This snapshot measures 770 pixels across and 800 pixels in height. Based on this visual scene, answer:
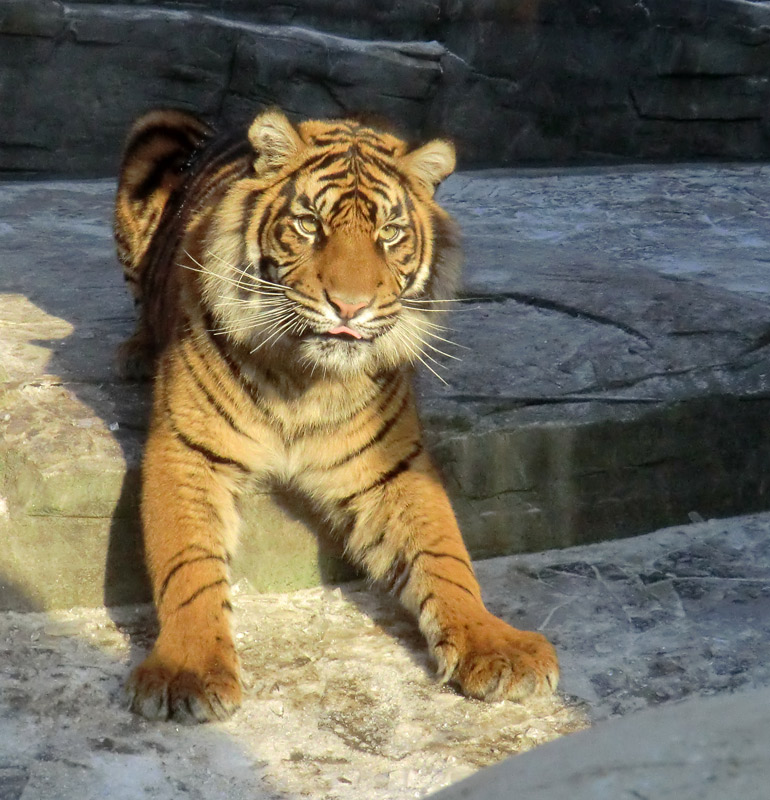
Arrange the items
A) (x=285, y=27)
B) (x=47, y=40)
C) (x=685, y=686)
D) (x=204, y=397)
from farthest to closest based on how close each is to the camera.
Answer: (x=285, y=27)
(x=47, y=40)
(x=204, y=397)
(x=685, y=686)

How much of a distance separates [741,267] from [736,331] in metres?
1.01

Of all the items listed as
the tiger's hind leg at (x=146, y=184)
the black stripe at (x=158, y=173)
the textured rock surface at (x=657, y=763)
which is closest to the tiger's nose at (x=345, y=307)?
the tiger's hind leg at (x=146, y=184)

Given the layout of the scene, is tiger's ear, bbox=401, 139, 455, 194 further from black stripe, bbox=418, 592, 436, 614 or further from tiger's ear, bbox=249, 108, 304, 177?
black stripe, bbox=418, 592, 436, 614

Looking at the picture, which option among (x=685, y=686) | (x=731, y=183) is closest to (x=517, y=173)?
(x=731, y=183)

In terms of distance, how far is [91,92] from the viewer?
6719mm

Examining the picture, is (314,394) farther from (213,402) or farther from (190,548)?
(190,548)

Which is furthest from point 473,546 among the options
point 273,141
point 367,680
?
point 273,141

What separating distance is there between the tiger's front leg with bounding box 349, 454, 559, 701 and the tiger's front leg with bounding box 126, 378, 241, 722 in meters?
0.39

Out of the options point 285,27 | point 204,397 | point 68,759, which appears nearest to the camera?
point 68,759

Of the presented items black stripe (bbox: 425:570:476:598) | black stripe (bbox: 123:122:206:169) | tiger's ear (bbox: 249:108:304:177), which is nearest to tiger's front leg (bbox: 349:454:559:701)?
black stripe (bbox: 425:570:476:598)

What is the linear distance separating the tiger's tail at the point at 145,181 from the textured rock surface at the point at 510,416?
273 millimetres

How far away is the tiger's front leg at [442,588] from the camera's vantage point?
8.71 feet

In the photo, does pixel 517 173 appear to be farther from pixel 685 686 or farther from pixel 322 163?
pixel 685 686

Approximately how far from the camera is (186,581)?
278 cm
